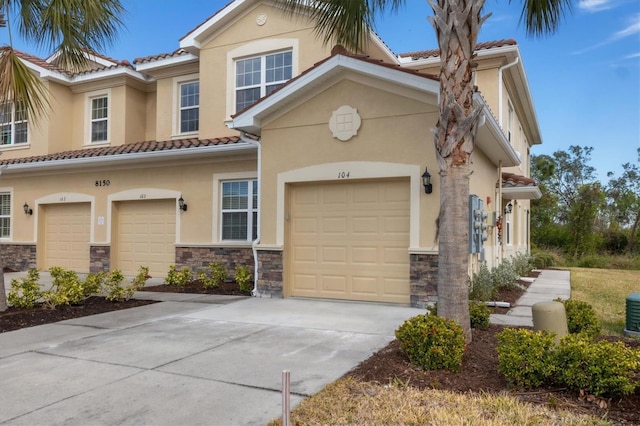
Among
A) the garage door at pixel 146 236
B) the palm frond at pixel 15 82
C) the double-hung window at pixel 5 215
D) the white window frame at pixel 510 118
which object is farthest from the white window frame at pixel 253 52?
the double-hung window at pixel 5 215

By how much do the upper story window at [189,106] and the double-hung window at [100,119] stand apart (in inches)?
125

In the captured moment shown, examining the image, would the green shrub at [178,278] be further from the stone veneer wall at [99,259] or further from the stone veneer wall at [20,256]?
the stone veneer wall at [20,256]

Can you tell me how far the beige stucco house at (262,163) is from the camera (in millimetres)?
9227

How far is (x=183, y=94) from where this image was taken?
52.4 ft

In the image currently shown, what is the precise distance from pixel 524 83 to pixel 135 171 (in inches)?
499

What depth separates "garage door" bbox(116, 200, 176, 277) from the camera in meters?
14.2

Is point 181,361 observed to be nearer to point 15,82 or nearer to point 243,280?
point 243,280

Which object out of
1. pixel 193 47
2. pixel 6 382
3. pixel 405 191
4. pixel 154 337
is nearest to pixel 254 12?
pixel 193 47

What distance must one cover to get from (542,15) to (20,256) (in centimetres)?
1718

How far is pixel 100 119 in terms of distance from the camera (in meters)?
17.3

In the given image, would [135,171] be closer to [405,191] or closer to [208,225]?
[208,225]

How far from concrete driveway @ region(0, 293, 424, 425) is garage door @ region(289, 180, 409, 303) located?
67 centimetres


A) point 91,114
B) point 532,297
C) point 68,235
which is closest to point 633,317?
point 532,297

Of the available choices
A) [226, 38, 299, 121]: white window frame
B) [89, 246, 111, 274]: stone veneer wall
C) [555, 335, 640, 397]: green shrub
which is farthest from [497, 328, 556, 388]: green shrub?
[89, 246, 111, 274]: stone veneer wall
